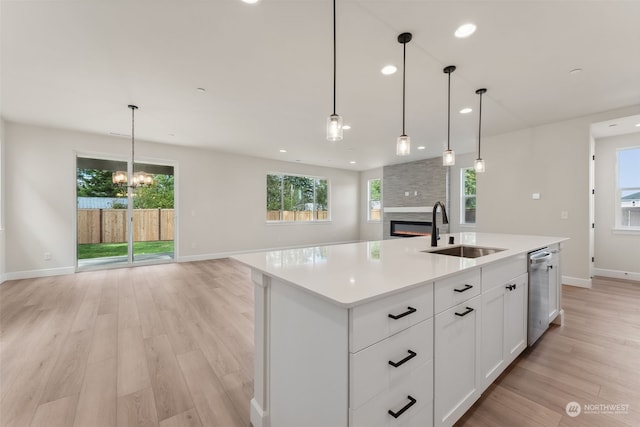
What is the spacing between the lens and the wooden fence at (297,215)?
24.7 feet

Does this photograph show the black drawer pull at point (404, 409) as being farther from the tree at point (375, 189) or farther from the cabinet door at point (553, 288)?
the tree at point (375, 189)

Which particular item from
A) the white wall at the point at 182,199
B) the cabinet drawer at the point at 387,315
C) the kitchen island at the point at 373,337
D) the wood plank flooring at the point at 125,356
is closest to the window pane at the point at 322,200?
the white wall at the point at 182,199

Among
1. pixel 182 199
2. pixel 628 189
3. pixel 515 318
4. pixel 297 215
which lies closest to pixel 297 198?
pixel 297 215

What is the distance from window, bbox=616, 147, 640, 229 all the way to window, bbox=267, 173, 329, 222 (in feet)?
21.6

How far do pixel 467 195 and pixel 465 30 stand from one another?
5522 millimetres

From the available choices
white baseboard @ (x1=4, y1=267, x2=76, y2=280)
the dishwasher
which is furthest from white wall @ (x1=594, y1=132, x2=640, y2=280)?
white baseboard @ (x1=4, y1=267, x2=76, y2=280)

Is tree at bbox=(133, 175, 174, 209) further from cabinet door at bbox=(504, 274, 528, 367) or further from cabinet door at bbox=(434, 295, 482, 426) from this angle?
cabinet door at bbox=(504, 274, 528, 367)

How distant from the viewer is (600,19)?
1998mm

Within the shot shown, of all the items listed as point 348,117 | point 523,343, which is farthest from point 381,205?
point 523,343

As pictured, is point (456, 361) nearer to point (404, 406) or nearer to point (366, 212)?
point (404, 406)

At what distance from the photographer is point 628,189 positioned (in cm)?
454

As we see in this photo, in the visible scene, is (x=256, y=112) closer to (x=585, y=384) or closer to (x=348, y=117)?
(x=348, y=117)

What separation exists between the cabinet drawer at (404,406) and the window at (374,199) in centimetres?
803

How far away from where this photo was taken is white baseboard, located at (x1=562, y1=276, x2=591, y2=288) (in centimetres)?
401
